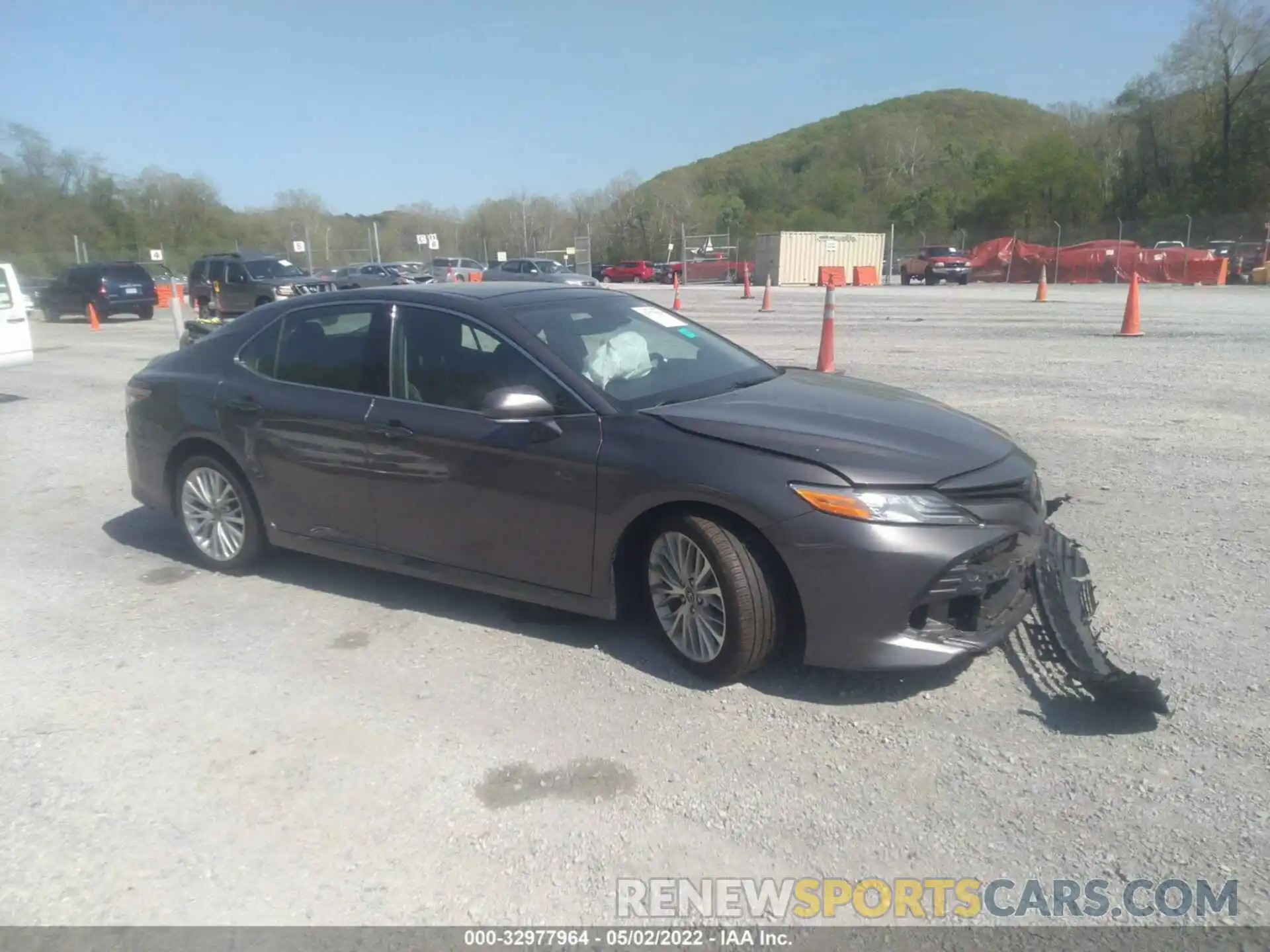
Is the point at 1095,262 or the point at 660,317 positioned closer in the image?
the point at 660,317

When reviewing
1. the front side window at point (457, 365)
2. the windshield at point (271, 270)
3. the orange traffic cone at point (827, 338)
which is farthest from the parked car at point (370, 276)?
the front side window at point (457, 365)

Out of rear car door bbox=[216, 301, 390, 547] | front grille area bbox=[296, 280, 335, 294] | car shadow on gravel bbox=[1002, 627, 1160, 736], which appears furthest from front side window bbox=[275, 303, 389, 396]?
front grille area bbox=[296, 280, 335, 294]

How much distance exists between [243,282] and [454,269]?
16618 mm

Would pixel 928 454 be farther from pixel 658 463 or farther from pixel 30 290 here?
pixel 30 290

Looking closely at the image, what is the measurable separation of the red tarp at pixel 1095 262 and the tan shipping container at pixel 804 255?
23.3ft

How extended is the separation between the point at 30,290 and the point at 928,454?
37.8 meters

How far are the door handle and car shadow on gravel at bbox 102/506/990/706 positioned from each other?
0.91 m

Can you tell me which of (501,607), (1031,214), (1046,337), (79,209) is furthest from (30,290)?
(1031,214)

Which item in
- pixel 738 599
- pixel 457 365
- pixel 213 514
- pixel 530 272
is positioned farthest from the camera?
pixel 530 272

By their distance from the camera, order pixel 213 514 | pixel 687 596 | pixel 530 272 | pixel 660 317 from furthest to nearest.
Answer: pixel 530 272 < pixel 213 514 < pixel 660 317 < pixel 687 596

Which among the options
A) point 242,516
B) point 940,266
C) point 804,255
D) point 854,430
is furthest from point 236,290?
point 804,255

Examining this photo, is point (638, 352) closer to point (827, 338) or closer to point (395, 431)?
point (395, 431)

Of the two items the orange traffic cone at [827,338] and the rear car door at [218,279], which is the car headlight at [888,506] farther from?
the rear car door at [218,279]

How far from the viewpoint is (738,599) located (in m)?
3.72
